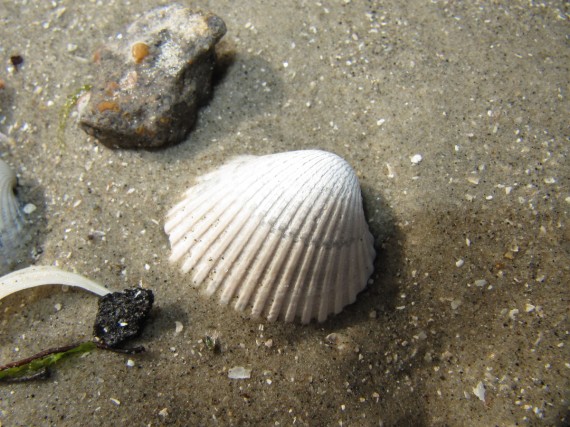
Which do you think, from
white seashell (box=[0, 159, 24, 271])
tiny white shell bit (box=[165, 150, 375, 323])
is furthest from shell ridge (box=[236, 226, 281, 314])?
white seashell (box=[0, 159, 24, 271])

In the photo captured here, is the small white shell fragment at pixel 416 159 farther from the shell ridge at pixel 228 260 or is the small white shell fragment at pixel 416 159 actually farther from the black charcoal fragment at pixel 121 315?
the black charcoal fragment at pixel 121 315

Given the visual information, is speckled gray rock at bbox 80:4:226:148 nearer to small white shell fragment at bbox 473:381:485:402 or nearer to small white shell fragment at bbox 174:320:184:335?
small white shell fragment at bbox 174:320:184:335

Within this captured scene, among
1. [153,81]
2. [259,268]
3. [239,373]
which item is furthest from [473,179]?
[153,81]

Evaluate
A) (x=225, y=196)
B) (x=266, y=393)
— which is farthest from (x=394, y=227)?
(x=266, y=393)

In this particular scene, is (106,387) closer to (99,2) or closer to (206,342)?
(206,342)

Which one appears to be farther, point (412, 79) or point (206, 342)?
point (412, 79)

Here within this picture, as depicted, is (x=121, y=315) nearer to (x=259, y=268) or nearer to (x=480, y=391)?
(x=259, y=268)
